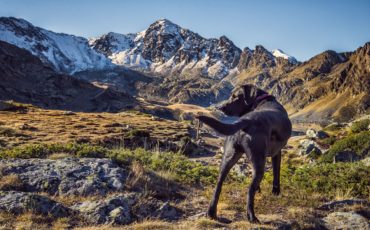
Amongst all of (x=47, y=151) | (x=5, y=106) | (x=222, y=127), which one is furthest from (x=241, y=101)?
(x=5, y=106)

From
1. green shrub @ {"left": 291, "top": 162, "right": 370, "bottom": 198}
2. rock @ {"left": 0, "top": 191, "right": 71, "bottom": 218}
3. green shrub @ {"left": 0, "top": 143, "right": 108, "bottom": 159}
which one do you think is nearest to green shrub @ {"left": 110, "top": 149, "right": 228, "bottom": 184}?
green shrub @ {"left": 0, "top": 143, "right": 108, "bottom": 159}

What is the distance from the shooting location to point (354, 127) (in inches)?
1254

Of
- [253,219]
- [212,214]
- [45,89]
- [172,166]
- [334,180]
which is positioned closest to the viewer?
[253,219]

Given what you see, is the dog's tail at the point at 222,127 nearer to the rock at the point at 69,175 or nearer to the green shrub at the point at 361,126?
the rock at the point at 69,175

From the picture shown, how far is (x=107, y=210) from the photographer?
6973 mm

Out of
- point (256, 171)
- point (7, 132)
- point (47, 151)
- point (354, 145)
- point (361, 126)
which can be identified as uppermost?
point (361, 126)

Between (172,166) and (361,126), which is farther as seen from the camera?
(361,126)

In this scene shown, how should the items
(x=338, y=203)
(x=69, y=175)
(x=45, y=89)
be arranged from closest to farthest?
(x=338, y=203) < (x=69, y=175) < (x=45, y=89)

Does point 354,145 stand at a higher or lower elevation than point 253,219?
higher

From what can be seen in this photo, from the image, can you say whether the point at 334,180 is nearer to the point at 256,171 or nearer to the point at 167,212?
the point at 256,171

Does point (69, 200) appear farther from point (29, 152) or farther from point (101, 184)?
point (29, 152)

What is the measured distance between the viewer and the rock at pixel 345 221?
270 inches

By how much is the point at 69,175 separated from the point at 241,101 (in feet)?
13.7

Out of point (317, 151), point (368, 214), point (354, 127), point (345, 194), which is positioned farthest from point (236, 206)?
point (354, 127)
